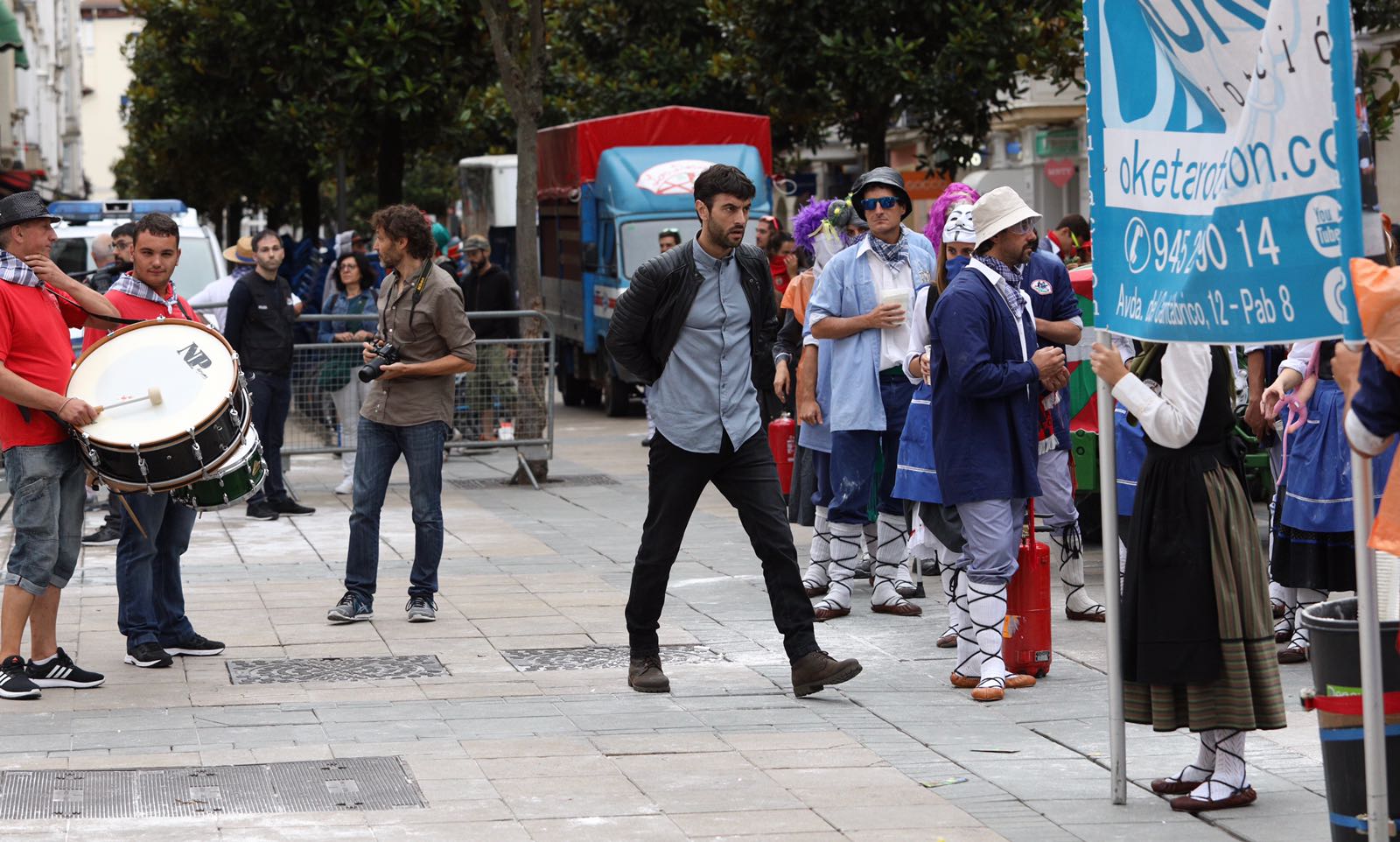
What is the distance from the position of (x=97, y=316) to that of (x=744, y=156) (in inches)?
533

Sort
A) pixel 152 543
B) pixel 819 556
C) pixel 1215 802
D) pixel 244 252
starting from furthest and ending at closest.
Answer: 1. pixel 244 252
2. pixel 819 556
3. pixel 152 543
4. pixel 1215 802

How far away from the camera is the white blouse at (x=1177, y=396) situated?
5414 mm

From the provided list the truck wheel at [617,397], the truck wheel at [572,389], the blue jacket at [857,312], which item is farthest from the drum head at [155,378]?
the truck wheel at [572,389]

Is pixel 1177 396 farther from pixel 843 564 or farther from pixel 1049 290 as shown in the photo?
pixel 843 564

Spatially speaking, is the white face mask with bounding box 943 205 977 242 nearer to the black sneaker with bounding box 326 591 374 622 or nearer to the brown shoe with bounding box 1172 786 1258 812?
the brown shoe with bounding box 1172 786 1258 812

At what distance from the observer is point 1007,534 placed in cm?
713

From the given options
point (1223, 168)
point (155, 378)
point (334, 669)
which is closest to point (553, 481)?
point (334, 669)

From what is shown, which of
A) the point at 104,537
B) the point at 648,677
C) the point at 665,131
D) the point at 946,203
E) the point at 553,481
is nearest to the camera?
the point at 648,677

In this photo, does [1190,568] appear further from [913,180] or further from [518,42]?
[913,180]

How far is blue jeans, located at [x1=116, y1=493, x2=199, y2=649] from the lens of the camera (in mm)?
7824

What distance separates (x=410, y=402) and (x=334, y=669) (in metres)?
1.58

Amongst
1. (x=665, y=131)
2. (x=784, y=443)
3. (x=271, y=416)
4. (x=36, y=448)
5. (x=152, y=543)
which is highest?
(x=665, y=131)

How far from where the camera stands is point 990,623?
7.18 meters

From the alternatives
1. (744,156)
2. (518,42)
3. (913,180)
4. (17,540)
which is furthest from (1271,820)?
(913,180)
